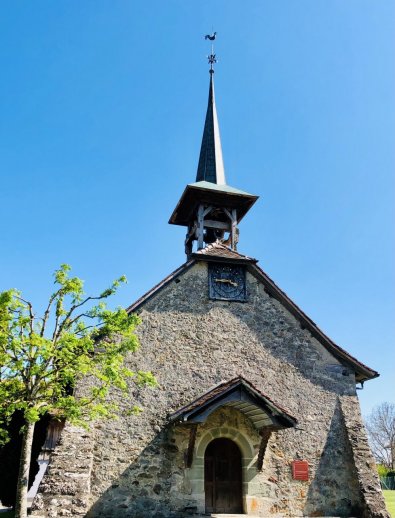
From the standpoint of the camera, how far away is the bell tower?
1627 cm

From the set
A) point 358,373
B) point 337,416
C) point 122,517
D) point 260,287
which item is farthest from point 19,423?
point 358,373

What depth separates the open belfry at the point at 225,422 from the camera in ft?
36.1

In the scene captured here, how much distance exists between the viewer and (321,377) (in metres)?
13.8

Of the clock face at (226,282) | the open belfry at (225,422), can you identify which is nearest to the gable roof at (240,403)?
the open belfry at (225,422)

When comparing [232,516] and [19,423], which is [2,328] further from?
[232,516]

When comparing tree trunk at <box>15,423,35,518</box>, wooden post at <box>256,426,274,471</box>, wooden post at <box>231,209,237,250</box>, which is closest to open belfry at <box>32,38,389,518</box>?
wooden post at <box>256,426,274,471</box>

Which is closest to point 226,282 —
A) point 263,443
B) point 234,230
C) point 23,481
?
point 234,230

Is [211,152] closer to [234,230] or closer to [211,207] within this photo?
[211,207]

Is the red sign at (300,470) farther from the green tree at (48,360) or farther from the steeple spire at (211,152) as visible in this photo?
the steeple spire at (211,152)

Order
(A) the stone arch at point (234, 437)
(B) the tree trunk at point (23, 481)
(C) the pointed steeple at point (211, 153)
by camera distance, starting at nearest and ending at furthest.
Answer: (B) the tree trunk at point (23, 481) → (A) the stone arch at point (234, 437) → (C) the pointed steeple at point (211, 153)

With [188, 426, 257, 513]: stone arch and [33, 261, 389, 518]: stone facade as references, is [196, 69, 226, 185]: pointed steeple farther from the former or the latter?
[188, 426, 257, 513]: stone arch

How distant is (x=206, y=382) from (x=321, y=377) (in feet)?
11.6

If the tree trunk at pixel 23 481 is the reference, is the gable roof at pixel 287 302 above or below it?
above

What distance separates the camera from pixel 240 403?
38.5 feet
